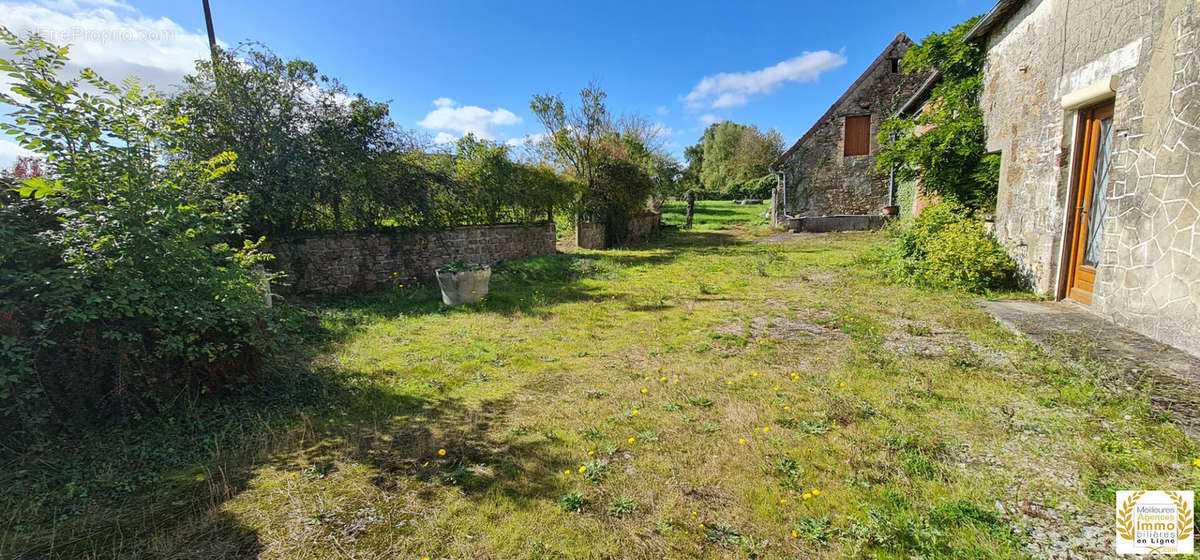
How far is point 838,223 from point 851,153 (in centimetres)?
292

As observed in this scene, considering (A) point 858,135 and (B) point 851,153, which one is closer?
(A) point 858,135

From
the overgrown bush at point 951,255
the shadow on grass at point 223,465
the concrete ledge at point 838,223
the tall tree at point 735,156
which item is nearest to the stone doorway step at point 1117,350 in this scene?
the overgrown bush at point 951,255

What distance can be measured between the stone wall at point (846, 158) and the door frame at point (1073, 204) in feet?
42.8

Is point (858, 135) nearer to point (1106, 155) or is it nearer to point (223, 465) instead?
point (1106, 155)

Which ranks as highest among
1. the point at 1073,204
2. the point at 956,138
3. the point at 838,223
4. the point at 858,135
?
the point at 858,135

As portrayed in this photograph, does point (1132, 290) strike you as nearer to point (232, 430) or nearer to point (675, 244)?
point (232, 430)

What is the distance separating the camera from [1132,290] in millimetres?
4492

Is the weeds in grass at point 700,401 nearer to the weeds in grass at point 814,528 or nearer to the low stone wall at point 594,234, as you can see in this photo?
the weeds in grass at point 814,528

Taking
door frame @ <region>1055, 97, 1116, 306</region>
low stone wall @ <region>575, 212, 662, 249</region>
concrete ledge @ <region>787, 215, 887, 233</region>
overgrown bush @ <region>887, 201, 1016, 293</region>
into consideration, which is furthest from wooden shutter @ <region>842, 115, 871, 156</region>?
door frame @ <region>1055, 97, 1116, 306</region>

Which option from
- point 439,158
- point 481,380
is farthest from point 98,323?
point 439,158

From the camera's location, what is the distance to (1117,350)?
3.98 meters

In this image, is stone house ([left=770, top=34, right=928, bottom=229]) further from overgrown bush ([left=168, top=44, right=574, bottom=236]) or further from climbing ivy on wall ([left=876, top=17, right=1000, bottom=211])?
overgrown bush ([left=168, top=44, right=574, bottom=236])

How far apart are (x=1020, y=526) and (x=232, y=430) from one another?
4.92 meters

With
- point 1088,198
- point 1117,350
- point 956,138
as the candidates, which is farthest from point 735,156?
point 1117,350
